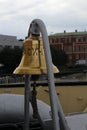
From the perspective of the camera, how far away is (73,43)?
84000 mm

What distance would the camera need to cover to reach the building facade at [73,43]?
77.2 metres

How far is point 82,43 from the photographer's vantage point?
278 feet

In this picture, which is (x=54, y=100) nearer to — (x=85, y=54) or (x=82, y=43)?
(x=85, y=54)

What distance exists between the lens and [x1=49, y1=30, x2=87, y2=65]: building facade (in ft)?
253

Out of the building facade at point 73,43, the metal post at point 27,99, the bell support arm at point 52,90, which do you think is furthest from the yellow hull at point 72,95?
the building facade at point 73,43

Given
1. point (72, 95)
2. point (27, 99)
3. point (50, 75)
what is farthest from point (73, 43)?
point (50, 75)

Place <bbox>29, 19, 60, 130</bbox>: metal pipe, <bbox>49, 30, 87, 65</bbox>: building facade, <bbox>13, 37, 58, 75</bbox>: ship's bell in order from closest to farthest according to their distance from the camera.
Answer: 1. <bbox>29, 19, 60, 130</bbox>: metal pipe
2. <bbox>13, 37, 58, 75</bbox>: ship's bell
3. <bbox>49, 30, 87, 65</bbox>: building facade

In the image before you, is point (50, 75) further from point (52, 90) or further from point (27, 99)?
point (27, 99)

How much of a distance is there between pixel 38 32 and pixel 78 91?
21.3 ft

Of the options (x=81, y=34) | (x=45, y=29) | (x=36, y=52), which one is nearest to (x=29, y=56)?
(x=36, y=52)

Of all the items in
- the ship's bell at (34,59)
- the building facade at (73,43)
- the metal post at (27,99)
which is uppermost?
the ship's bell at (34,59)

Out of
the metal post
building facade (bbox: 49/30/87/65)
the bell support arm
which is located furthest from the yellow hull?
building facade (bbox: 49/30/87/65)

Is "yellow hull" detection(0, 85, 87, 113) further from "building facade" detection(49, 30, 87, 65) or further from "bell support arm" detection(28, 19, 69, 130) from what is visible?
"building facade" detection(49, 30, 87, 65)

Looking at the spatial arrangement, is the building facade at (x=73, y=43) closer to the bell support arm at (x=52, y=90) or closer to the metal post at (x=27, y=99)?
the metal post at (x=27, y=99)
